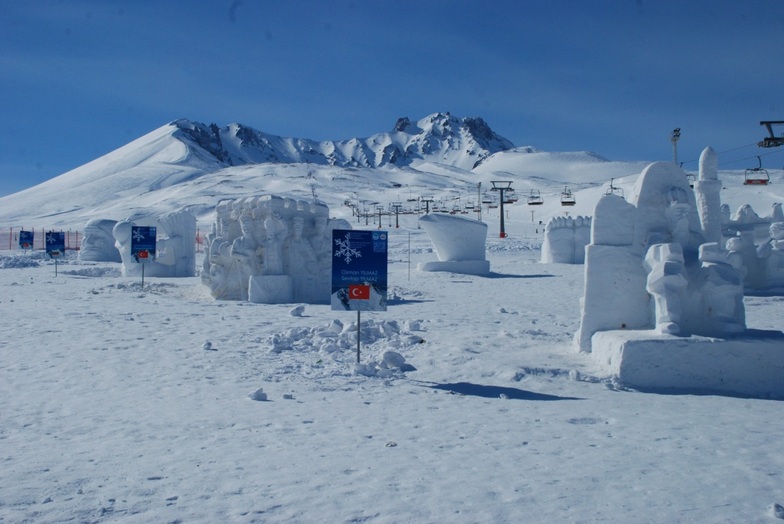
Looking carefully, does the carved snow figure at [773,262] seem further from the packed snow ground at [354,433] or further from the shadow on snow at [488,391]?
the shadow on snow at [488,391]

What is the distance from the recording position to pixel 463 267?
21844 mm

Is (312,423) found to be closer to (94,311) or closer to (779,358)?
(779,358)

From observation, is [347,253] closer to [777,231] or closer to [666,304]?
[666,304]

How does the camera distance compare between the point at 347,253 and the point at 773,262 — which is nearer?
the point at 347,253

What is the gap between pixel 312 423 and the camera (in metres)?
5.57

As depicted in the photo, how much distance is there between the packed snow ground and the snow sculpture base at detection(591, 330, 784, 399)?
0.37 metres

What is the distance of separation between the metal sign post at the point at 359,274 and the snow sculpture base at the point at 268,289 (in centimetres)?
649

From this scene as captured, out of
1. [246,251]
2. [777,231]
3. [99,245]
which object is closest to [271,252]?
[246,251]

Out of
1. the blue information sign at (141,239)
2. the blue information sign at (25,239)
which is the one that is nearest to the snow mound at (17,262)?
the blue information sign at (25,239)

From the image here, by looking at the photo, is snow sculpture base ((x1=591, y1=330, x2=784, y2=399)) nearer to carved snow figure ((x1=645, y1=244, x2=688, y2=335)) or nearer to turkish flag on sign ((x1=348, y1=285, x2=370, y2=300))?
carved snow figure ((x1=645, y1=244, x2=688, y2=335))

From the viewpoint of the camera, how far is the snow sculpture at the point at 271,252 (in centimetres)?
1457

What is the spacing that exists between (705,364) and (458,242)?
50.6 ft

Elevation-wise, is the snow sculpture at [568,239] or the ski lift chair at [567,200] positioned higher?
the ski lift chair at [567,200]

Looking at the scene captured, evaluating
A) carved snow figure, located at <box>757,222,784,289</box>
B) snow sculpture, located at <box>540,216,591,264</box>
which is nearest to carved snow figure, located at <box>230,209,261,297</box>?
carved snow figure, located at <box>757,222,784,289</box>
